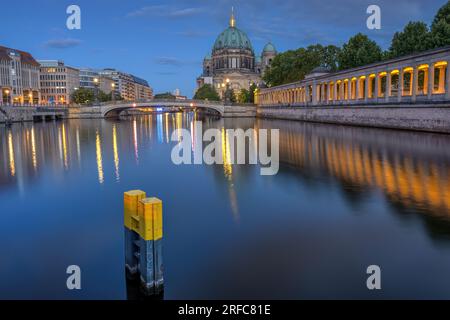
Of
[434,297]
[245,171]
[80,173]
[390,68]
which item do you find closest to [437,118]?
[390,68]

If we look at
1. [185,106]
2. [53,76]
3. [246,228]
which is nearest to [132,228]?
[246,228]

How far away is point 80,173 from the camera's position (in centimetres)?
2288

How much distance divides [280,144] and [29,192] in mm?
22550

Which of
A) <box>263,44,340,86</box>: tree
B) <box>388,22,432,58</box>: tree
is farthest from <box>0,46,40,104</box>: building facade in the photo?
<box>388,22,432,58</box>: tree

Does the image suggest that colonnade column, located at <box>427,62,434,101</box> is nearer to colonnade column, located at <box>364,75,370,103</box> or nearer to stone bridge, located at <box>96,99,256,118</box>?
colonnade column, located at <box>364,75,370,103</box>

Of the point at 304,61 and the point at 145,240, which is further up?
the point at 304,61

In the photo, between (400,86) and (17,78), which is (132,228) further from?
(17,78)

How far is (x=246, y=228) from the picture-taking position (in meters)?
12.5

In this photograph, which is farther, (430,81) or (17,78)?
(17,78)

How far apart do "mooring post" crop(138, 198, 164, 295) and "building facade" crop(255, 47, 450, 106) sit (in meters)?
37.9

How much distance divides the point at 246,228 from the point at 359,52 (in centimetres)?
6870

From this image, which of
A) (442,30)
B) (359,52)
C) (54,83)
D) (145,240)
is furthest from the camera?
(54,83)
